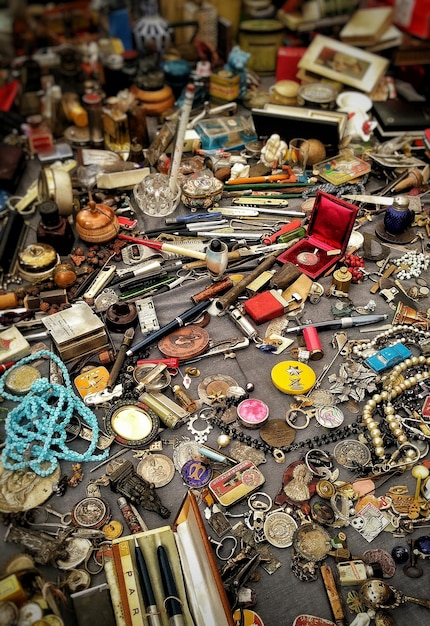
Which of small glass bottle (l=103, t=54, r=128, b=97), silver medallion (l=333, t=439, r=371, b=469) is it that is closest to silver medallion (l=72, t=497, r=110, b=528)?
silver medallion (l=333, t=439, r=371, b=469)

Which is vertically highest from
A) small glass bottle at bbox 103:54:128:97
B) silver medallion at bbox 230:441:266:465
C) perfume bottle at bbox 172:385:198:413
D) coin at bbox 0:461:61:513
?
small glass bottle at bbox 103:54:128:97

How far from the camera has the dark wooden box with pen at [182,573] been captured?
1.72 m

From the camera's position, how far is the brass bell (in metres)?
2.85

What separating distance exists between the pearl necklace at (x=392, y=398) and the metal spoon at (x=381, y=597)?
472mm

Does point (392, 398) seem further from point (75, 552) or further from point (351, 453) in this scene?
point (75, 552)

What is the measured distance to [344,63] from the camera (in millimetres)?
4059

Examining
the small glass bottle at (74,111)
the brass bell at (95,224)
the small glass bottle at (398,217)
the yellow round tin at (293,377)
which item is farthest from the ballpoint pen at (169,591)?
the small glass bottle at (74,111)

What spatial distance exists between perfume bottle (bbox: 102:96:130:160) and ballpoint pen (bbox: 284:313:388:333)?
1723mm

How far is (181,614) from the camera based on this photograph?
1.73 meters

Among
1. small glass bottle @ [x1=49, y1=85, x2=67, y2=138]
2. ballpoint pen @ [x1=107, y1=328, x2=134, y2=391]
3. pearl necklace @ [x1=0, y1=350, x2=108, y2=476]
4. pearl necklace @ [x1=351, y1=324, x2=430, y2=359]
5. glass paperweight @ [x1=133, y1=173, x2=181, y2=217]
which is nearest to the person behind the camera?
pearl necklace @ [x1=0, y1=350, x2=108, y2=476]

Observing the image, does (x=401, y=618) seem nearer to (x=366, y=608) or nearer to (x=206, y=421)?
(x=366, y=608)

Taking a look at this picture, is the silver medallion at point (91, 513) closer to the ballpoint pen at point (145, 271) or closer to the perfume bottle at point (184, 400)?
the perfume bottle at point (184, 400)

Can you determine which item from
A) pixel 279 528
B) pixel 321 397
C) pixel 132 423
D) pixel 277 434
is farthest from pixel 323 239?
pixel 279 528

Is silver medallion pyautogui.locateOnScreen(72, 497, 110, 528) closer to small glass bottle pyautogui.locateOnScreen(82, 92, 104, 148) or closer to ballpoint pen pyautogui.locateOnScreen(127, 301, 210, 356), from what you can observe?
ballpoint pen pyautogui.locateOnScreen(127, 301, 210, 356)
